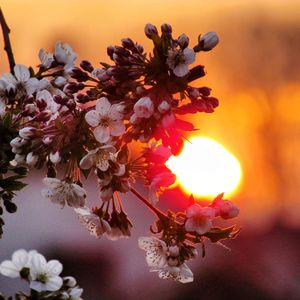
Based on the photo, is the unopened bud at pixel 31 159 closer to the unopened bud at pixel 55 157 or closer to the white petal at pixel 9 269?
the unopened bud at pixel 55 157

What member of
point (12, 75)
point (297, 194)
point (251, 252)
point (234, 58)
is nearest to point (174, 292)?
point (251, 252)

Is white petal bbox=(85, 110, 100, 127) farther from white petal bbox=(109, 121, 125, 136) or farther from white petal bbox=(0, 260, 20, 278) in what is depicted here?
white petal bbox=(0, 260, 20, 278)

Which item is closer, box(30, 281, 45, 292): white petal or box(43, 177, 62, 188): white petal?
Result: box(30, 281, 45, 292): white petal

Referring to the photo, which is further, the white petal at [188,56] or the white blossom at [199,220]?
the white blossom at [199,220]

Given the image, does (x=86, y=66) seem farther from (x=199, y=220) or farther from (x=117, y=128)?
(x=199, y=220)

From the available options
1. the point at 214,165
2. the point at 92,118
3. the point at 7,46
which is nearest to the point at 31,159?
the point at 92,118

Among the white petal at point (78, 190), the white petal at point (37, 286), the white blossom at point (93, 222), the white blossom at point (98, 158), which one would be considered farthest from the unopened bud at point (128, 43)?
the white petal at point (37, 286)

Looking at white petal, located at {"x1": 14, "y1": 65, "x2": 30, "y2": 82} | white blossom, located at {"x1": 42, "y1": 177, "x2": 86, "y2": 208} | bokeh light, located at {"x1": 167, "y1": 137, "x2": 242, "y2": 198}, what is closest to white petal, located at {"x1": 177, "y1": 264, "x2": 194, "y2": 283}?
white blossom, located at {"x1": 42, "y1": 177, "x2": 86, "y2": 208}

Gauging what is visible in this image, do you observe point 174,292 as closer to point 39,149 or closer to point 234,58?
point 234,58
